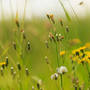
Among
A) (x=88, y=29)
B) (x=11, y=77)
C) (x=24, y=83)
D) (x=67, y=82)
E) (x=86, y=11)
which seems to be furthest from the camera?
(x=88, y=29)

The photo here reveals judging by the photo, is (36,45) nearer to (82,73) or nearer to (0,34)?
(0,34)

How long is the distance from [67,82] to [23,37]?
3.24ft

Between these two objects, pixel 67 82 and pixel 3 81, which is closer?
pixel 3 81

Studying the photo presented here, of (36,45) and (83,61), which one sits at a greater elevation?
(36,45)

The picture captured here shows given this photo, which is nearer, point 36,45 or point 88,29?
point 88,29

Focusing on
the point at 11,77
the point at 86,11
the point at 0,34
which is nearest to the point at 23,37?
the point at 11,77

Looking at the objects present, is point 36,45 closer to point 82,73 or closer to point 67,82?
point 67,82

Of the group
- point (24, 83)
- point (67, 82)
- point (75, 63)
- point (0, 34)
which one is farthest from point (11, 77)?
point (0, 34)

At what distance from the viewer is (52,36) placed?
4.13 ft

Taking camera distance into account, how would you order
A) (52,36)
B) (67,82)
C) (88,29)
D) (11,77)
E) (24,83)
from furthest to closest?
1. (88,29)
2. (67,82)
3. (24,83)
4. (11,77)
5. (52,36)

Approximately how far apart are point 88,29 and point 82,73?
64.4 inches

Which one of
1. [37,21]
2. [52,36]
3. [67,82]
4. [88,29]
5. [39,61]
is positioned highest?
[37,21]

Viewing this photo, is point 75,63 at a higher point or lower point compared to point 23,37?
lower

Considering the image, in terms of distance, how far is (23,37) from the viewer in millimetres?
1526
